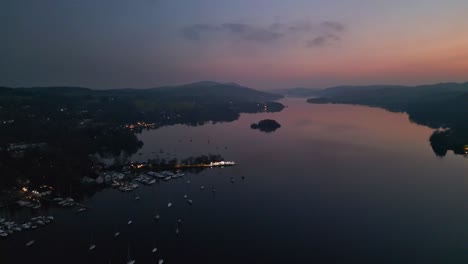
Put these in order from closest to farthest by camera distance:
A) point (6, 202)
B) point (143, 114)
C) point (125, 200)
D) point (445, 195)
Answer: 1. point (6, 202)
2. point (125, 200)
3. point (445, 195)
4. point (143, 114)

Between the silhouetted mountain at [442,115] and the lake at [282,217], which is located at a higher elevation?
the silhouetted mountain at [442,115]

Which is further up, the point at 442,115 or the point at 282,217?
the point at 442,115

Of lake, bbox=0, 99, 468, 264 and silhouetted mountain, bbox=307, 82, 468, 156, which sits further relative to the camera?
silhouetted mountain, bbox=307, 82, 468, 156

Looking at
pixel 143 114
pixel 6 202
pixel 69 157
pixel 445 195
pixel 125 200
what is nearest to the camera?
pixel 6 202

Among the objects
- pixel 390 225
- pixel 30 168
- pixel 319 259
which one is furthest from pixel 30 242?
pixel 390 225

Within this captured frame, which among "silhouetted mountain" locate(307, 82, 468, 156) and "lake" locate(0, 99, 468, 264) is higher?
"silhouetted mountain" locate(307, 82, 468, 156)

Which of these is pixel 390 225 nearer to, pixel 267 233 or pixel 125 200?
pixel 267 233

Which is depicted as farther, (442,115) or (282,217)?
(442,115)

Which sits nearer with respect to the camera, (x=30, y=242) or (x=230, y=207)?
(x=30, y=242)
